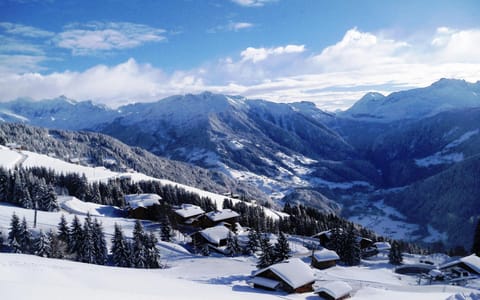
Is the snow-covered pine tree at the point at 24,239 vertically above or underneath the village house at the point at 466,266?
above

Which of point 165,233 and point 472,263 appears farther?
point 165,233

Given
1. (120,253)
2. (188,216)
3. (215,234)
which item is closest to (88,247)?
(120,253)

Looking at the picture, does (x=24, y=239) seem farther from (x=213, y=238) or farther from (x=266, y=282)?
(x=266, y=282)

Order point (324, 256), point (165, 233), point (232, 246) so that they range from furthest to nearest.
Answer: point (165, 233)
point (232, 246)
point (324, 256)

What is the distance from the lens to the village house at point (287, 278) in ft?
137

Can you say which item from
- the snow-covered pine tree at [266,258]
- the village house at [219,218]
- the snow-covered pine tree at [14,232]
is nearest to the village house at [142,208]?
the village house at [219,218]

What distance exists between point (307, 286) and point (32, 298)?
3070cm

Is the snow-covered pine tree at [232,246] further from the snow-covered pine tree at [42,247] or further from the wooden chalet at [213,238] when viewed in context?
the snow-covered pine tree at [42,247]

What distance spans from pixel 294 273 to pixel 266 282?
3313 millimetres

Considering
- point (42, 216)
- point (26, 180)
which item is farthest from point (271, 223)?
point (26, 180)

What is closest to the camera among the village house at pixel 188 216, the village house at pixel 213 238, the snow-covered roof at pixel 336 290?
the snow-covered roof at pixel 336 290

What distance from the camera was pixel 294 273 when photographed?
4284 cm

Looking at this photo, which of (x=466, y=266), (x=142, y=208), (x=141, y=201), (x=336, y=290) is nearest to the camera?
(x=336, y=290)

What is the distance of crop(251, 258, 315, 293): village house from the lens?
137ft
